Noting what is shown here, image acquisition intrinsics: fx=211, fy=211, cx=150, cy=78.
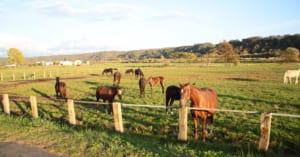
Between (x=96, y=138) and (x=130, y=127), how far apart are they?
7.76ft

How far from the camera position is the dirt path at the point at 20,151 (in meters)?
5.38

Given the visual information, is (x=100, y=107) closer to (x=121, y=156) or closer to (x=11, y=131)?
(x=11, y=131)

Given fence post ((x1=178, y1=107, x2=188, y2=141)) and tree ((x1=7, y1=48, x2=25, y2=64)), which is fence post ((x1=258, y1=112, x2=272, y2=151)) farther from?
tree ((x1=7, y1=48, x2=25, y2=64))

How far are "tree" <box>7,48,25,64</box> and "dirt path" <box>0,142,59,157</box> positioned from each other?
276ft

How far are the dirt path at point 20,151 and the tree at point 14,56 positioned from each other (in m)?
84.2

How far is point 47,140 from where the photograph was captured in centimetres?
643

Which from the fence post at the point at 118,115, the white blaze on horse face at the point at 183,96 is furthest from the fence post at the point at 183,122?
the fence post at the point at 118,115

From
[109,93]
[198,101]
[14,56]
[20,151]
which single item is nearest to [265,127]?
[198,101]

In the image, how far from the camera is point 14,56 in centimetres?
7688

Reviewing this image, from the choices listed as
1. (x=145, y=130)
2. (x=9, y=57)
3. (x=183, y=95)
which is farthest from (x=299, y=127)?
(x=9, y=57)

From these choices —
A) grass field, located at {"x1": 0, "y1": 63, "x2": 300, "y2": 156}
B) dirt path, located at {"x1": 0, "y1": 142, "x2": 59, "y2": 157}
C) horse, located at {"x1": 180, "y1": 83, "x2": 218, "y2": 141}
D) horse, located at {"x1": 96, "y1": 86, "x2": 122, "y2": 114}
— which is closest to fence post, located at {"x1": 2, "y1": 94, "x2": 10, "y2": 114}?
grass field, located at {"x1": 0, "y1": 63, "x2": 300, "y2": 156}

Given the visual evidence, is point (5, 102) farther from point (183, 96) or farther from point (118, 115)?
point (183, 96)

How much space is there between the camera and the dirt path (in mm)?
5379

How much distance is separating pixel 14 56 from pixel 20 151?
3362 inches
